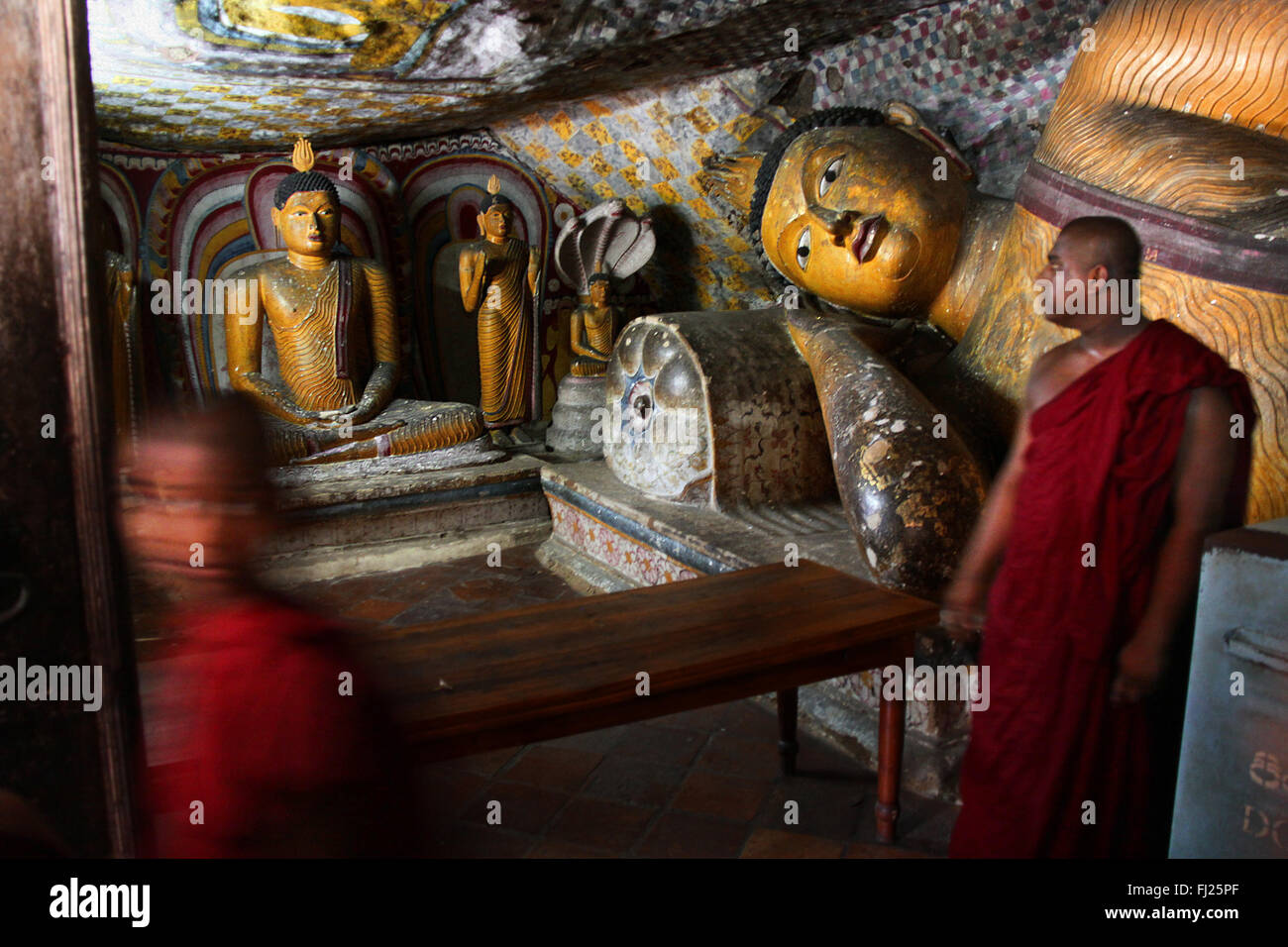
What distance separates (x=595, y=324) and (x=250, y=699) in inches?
200

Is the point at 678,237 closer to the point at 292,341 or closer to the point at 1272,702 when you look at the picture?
the point at 292,341

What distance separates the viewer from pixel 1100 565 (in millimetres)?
1927

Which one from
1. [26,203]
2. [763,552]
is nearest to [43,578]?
[26,203]

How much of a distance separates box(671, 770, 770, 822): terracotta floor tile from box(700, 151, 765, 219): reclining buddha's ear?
9.56 ft

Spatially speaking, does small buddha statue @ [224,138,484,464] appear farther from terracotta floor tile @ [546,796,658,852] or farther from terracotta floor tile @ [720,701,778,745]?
terracotta floor tile @ [546,796,658,852]

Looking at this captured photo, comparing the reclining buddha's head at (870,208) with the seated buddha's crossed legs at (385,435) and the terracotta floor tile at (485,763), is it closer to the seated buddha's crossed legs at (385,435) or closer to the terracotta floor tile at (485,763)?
the seated buddha's crossed legs at (385,435)

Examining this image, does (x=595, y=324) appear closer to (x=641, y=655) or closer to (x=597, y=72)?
(x=597, y=72)

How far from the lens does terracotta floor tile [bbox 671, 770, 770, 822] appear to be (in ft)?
8.80

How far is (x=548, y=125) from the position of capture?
244 inches

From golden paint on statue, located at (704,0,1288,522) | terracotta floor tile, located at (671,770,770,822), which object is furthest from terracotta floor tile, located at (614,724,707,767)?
golden paint on statue, located at (704,0,1288,522)

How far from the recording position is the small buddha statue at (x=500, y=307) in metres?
6.19

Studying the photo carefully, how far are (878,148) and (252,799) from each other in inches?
134

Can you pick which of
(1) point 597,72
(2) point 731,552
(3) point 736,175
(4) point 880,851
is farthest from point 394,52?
(4) point 880,851

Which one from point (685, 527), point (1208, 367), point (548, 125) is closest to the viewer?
point (1208, 367)
